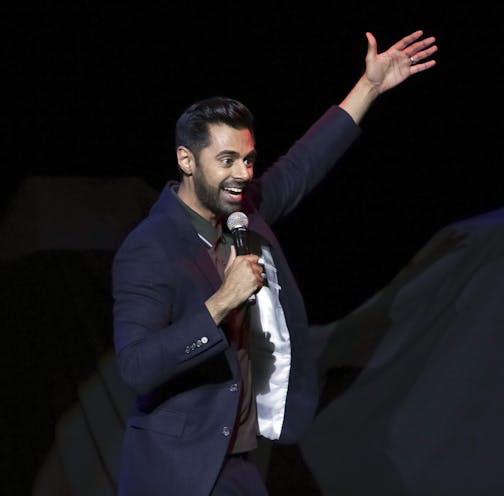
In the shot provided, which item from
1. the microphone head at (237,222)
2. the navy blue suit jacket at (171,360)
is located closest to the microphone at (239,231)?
the microphone head at (237,222)

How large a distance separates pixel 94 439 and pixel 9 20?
145cm

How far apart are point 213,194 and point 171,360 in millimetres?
366

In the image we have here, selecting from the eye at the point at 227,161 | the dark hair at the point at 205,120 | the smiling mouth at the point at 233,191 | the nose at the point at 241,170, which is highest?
the dark hair at the point at 205,120

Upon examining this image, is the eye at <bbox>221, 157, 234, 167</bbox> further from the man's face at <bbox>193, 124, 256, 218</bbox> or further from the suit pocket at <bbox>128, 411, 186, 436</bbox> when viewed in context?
the suit pocket at <bbox>128, 411, 186, 436</bbox>

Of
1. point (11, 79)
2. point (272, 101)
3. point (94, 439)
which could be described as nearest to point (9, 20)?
point (11, 79)

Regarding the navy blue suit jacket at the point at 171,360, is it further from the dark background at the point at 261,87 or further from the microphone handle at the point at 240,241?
the dark background at the point at 261,87

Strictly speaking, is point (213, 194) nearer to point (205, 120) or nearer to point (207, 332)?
point (205, 120)

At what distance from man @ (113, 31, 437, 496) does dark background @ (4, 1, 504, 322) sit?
1.54 m

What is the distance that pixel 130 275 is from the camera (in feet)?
6.40

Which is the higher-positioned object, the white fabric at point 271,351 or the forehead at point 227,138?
the forehead at point 227,138

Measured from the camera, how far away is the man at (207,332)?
188 centimetres

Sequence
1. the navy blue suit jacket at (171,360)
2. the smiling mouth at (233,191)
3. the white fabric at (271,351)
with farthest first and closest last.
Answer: the white fabric at (271,351) < the smiling mouth at (233,191) < the navy blue suit jacket at (171,360)

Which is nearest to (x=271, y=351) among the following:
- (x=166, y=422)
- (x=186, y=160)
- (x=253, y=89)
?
(x=166, y=422)

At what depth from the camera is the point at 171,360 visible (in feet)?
6.12
